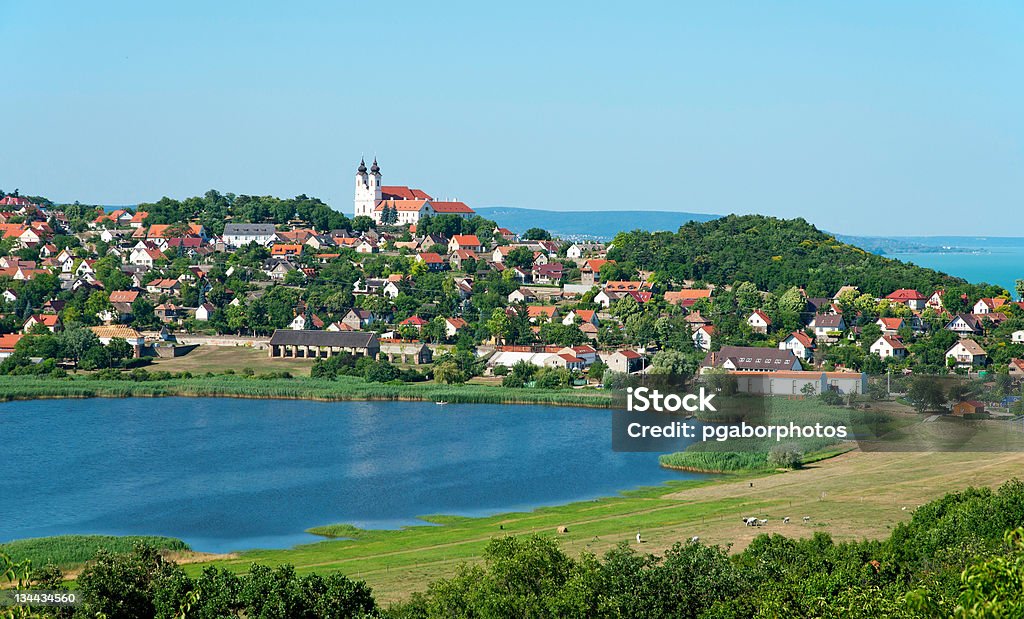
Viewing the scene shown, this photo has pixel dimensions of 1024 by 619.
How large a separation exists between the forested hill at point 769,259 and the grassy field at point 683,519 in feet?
89.7

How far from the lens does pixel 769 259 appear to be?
197 feet

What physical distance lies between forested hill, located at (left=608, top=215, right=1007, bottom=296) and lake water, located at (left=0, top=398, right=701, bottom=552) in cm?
2072

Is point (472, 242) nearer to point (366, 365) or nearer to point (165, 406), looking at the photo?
point (366, 365)

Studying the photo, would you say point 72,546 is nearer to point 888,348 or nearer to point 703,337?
point 703,337

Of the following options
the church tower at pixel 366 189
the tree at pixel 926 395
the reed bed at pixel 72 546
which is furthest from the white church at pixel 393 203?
the reed bed at pixel 72 546

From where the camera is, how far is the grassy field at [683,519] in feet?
64.4

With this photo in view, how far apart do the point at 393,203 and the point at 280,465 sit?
174ft

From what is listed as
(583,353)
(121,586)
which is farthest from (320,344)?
(121,586)

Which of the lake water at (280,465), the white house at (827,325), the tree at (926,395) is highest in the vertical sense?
the white house at (827,325)

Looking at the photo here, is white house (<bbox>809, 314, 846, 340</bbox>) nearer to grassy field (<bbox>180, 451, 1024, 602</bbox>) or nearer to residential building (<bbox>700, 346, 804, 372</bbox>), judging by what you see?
residential building (<bbox>700, 346, 804, 372</bbox>)

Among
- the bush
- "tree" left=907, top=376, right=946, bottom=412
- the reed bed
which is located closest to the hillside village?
"tree" left=907, top=376, right=946, bottom=412

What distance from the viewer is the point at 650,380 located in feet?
133

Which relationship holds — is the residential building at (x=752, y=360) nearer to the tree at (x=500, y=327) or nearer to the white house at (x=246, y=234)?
the tree at (x=500, y=327)

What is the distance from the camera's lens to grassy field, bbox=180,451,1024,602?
19625mm
